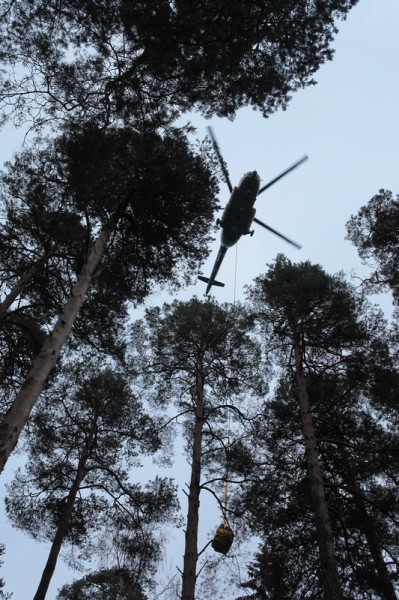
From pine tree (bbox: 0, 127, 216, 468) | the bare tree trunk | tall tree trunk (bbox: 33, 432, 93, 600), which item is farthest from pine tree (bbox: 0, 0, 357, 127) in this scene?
tall tree trunk (bbox: 33, 432, 93, 600)

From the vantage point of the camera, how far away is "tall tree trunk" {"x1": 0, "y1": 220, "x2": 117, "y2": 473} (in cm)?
402

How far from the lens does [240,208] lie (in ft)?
29.2

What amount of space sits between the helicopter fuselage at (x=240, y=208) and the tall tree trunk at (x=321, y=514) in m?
3.60

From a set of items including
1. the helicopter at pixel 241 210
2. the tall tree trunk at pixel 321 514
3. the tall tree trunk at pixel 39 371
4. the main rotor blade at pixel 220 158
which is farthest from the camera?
the helicopter at pixel 241 210

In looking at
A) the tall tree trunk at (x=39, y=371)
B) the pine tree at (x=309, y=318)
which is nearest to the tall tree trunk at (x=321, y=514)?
the pine tree at (x=309, y=318)

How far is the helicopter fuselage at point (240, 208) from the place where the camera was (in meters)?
8.84

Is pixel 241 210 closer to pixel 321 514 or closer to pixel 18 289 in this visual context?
pixel 18 289

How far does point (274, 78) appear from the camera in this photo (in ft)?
22.1

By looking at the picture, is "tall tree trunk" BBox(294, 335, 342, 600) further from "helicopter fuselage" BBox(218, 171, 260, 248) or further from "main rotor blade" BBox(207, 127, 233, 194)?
"main rotor blade" BBox(207, 127, 233, 194)

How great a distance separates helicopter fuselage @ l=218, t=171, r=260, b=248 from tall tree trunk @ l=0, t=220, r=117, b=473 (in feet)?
10.2

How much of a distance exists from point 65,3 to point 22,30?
772 millimetres

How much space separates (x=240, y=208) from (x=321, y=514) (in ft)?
20.8

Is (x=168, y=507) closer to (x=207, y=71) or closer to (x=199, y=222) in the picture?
(x=199, y=222)

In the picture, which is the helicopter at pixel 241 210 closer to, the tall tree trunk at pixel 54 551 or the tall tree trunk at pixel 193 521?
the tall tree trunk at pixel 193 521
